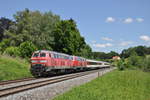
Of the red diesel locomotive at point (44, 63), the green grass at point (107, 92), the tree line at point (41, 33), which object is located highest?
the tree line at point (41, 33)

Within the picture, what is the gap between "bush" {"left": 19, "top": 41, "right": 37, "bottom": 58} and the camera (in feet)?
126

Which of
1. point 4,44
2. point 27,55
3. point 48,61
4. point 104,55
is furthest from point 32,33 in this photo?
point 104,55

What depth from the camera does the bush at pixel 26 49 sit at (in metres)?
38.5

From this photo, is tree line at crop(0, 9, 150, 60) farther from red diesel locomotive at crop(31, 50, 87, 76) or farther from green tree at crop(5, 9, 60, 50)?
red diesel locomotive at crop(31, 50, 87, 76)

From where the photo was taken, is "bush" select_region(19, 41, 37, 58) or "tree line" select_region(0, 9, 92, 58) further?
"tree line" select_region(0, 9, 92, 58)

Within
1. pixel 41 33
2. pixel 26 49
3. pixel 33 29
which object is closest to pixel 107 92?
pixel 26 49

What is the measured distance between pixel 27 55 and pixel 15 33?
2058 centimetres

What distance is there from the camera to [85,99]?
1062 cm

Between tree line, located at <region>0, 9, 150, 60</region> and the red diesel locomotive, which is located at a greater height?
tree line, located at <region>0, 9, 150, 60</region>

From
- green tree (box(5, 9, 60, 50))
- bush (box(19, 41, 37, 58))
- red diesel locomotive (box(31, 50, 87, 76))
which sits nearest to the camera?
red diesel locomotive (box(31, 50, 87, 76))

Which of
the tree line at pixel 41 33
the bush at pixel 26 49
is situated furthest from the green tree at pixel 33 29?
the bush at pixel 26 49

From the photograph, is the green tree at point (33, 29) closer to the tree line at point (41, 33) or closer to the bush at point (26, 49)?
the tree line at point (41, 33)

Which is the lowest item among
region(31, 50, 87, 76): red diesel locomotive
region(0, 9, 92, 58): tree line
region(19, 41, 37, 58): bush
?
region(31, 50, 87, 76): red diesel locomotive

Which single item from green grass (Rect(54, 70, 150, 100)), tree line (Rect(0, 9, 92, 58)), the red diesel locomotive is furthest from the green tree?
green grass (Rect(54, 70, 150, 100))
